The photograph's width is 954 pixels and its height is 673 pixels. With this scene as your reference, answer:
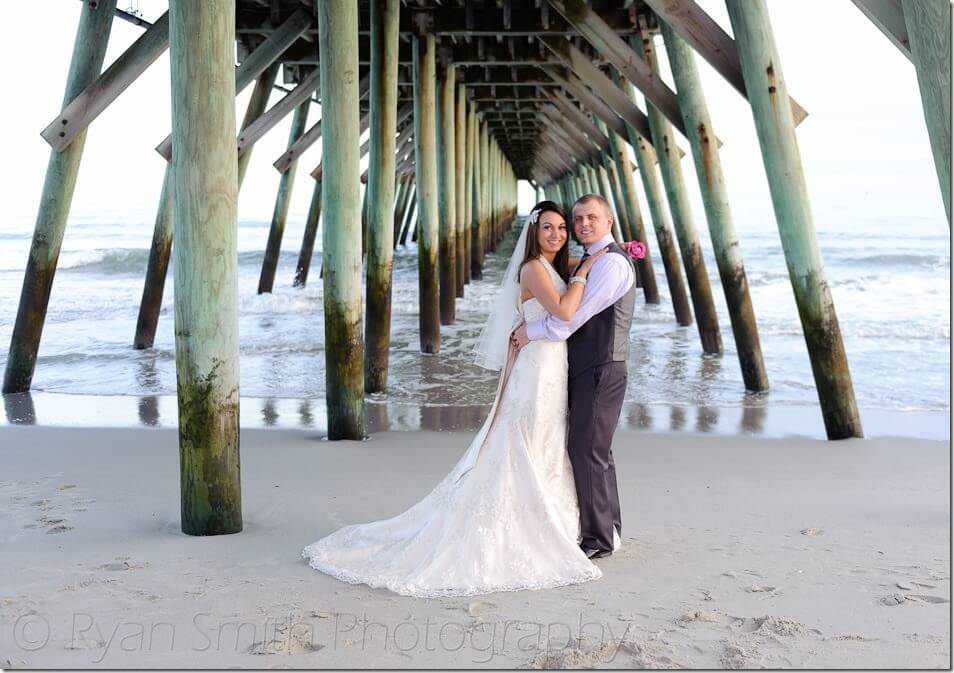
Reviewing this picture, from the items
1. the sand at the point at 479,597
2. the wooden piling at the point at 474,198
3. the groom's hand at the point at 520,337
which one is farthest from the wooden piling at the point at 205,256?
the wooden piling at the point at 474,198

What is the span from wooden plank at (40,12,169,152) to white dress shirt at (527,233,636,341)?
392cm

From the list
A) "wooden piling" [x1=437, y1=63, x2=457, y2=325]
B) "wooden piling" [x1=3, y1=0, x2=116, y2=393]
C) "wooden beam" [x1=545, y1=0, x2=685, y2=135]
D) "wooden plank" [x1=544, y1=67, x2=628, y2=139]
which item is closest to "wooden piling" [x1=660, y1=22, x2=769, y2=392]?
"wooden beam" [x1=545, y1=0, x2=685, y2=135]

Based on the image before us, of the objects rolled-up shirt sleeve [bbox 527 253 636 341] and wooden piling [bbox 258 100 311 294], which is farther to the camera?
wooden piling [bbox 258 100 311 294]

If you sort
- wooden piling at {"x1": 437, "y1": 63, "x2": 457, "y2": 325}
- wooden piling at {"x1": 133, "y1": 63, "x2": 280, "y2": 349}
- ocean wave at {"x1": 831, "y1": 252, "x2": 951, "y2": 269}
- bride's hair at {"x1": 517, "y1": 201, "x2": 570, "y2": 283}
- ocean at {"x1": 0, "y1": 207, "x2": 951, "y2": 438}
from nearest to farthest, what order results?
bride's hair at {"x1": 517, "y1": 201, "x2": 570, "y2": 283}
ocean at {"x1": 0, "y1": 207, "x2": 951, "y2": 438}
wooden piling at {"x1": 133, "y1": 63, "x2": 280, "y2": 349}
wooden piling at {"x1": 437, "y1": 63, "x2": 457, "y2": 325}
ocean wave at {"x1": 831, "y1": 252, "x2": 951, "y2": 269}

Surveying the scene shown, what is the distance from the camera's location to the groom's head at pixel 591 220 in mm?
3320

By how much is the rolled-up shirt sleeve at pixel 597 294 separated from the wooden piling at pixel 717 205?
13.7ft

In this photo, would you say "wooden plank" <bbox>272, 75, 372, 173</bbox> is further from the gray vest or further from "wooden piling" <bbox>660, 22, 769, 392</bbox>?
the gray vest

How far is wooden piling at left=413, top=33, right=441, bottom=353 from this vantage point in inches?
362

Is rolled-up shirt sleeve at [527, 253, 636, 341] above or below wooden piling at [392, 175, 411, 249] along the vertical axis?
below

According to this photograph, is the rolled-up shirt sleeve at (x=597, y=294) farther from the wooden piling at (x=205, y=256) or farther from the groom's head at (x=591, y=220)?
the wooden piling at (x=205, y=256)

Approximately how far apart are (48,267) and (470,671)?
5.26 metres

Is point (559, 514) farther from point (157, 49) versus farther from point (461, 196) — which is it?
point (461, 196)

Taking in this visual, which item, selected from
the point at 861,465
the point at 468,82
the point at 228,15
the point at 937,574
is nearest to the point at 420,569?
the point at 937,574

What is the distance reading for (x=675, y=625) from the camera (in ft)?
8.60
